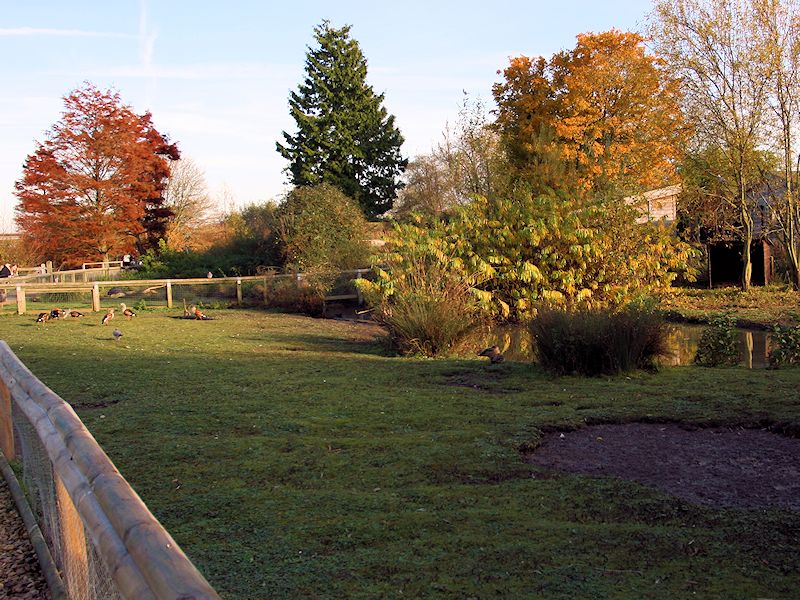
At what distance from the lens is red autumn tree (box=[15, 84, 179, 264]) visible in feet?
119

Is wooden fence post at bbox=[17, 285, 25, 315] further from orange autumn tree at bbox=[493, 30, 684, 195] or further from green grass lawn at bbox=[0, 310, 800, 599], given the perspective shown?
orange autumn tree at bbox=[493, 30, 684, 195]

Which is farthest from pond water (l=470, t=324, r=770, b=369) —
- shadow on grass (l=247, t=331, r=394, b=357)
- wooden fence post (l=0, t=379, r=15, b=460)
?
wooden fence post (l=0, t=379, r=15, b=460)

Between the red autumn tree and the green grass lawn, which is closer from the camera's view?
the green grass lawn

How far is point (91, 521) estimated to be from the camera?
2551 mm

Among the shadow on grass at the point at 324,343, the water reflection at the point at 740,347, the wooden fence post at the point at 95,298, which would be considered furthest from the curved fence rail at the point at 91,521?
the wooden fence post at the point at 95,298

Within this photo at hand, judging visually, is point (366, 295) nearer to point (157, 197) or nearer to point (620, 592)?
point (620, 592)

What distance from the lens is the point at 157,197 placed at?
43094 millimetres

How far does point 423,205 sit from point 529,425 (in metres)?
39.9

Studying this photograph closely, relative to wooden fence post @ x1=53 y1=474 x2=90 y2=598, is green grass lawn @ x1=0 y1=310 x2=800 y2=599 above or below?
below

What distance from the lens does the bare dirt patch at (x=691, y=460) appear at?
5156mm

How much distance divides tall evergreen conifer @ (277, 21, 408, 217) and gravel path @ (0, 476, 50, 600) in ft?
120

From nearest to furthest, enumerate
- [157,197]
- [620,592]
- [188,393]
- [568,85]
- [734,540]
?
[620,592]
[734,540]
[188,393]
[568,85]
[157,197]

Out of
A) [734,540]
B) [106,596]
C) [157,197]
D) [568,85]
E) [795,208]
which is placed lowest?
[734,540]

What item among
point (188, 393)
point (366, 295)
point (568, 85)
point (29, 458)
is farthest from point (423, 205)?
point (29, 458)
